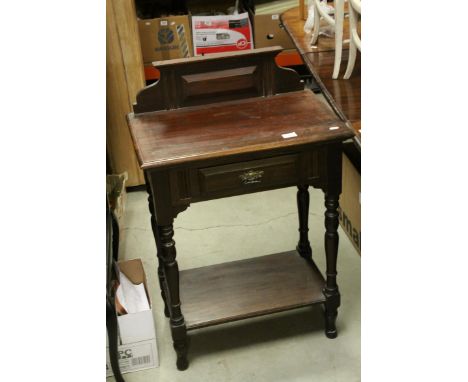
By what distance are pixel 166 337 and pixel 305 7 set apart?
2131 mm

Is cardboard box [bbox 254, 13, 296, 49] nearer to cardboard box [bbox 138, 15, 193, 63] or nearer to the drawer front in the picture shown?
cardboard box [bbox 138, 15, 193, 63]

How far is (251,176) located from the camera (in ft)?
6.03

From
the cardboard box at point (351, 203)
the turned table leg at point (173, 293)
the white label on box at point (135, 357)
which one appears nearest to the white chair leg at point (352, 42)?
the cardboard box at point (351, 203)

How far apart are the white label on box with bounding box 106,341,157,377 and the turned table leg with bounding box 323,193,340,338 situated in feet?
2.09

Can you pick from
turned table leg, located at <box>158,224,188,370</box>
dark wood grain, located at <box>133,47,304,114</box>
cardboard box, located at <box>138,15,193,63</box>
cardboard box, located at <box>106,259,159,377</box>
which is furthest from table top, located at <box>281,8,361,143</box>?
cardboard box, located at <box>106,259,159,377</box>

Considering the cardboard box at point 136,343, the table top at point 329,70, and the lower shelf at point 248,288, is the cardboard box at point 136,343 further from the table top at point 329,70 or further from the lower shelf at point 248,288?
the table top at point 329,70

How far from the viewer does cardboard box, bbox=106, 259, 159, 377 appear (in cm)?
210

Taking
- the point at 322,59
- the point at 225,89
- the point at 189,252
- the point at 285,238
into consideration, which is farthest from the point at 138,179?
the point at 225,89

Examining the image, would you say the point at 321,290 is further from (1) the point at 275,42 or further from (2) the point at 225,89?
(1) the point at 275,42

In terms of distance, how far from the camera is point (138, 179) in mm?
3352

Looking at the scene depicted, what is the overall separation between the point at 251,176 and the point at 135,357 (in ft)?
2.67

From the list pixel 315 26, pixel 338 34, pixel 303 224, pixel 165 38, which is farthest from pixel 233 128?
pixel 165 38

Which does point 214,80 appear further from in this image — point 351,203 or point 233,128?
point 351,203

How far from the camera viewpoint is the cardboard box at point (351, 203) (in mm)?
2646
